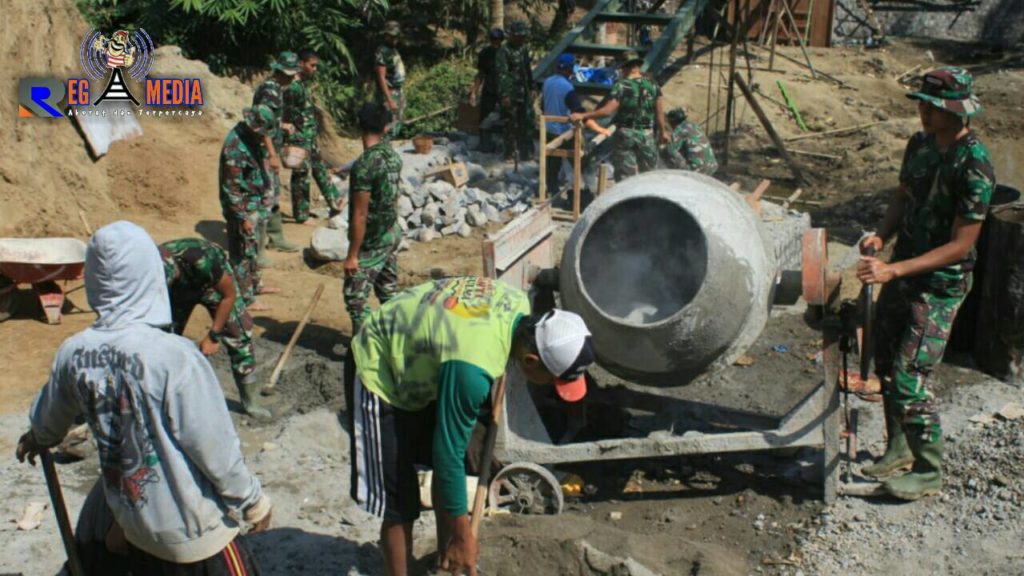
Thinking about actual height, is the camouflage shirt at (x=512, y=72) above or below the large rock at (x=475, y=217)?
above

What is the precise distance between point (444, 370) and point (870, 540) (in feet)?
7.85

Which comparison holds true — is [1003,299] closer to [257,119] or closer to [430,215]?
[257,119]

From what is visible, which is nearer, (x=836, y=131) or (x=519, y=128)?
(x=519, y=128)

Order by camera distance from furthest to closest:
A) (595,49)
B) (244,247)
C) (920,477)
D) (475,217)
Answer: (595,49)
(475,217)
(244,247)
(920,477)

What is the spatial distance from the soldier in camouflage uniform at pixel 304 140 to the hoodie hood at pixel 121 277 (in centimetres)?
653

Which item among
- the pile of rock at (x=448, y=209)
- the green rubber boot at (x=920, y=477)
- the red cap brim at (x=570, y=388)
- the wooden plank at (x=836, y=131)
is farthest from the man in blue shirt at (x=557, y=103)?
the red cap brim at (x=570, y=388)

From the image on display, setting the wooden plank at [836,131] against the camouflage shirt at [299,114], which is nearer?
the camouflage shirt at [299,114]

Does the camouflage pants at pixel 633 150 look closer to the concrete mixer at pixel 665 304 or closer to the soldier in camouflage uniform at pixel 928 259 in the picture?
the concrete mixer at pixel 665 304

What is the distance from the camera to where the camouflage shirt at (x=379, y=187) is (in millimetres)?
6230

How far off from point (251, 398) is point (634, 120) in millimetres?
5129

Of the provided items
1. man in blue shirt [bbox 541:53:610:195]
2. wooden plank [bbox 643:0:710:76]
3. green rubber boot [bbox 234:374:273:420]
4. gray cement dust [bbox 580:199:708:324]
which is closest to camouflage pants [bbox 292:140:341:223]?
man in blue shirt [bbox 541:53:610:195]

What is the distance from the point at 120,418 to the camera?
2.92 metres

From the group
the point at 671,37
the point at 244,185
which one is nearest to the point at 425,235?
the point at 244,185

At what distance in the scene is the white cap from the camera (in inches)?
126
